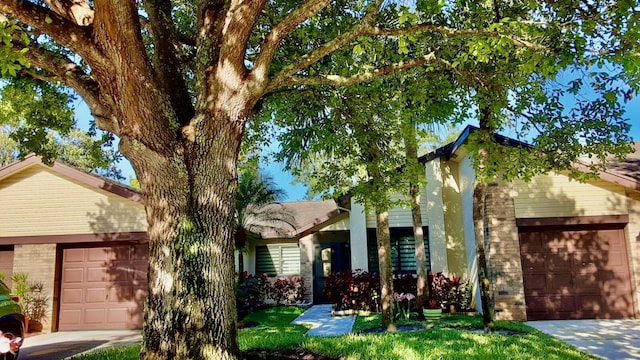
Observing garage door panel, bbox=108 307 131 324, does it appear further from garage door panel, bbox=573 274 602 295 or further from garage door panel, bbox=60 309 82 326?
garage door panel, bbox=573 274 602 295

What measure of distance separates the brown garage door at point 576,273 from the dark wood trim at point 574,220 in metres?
0.31

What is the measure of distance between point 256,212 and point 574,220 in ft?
35.4

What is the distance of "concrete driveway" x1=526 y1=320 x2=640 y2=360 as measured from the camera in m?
7.93

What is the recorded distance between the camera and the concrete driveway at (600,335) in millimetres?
7934

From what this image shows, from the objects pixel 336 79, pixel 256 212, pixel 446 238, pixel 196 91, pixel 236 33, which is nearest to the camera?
pixel 236 33

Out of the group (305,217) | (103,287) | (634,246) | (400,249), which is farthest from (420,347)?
(305,217)

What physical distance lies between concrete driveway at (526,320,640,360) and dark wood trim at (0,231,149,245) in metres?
11.1

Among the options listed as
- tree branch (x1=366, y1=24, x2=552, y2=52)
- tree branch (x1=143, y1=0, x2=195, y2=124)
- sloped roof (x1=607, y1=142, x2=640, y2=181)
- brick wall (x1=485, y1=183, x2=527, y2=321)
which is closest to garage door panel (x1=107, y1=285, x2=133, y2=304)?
tree branch (x1=143, y1=0, x2=195, y2=124)

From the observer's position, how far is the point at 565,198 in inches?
500

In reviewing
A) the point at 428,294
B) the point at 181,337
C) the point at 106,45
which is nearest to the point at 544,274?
the point at 428,294

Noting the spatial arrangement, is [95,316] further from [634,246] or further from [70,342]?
[634,246]

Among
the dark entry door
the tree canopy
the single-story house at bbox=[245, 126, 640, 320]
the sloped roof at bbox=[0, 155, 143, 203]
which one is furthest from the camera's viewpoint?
the dark entry door

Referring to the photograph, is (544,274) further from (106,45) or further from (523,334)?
(106,45)

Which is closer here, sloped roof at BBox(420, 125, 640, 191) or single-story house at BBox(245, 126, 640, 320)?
sloped roof at BBox(420, 125, 640, 191)
